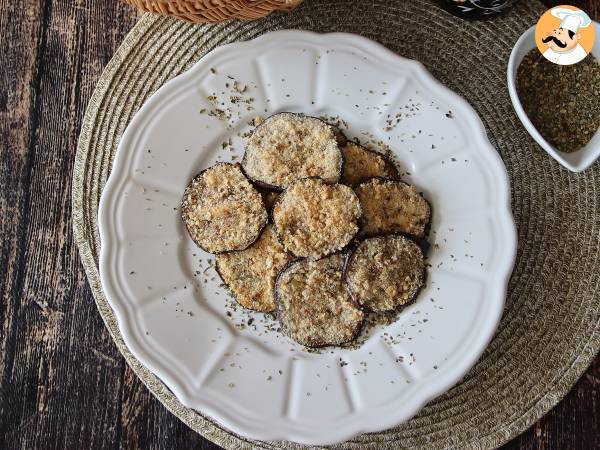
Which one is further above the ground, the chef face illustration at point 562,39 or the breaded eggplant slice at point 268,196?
the chef face illustration at point 562,39

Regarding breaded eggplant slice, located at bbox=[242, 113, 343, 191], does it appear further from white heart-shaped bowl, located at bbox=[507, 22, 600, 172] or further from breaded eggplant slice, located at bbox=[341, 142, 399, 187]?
white heart-shaped bowl, located at bbox=[507, 22, 600, 172]

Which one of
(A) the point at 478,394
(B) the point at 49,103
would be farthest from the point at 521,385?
(B) the point at 49,103

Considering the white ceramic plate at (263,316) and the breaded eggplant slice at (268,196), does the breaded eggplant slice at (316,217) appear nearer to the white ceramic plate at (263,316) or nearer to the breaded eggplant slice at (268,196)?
the breaded eggplant slice at (268,196)

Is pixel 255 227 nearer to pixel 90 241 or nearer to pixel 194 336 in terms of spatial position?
pixel 194 336

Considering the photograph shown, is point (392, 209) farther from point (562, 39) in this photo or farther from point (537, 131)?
point (562, 39)

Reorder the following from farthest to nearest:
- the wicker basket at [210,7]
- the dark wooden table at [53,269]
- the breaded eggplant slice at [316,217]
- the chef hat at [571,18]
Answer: the dark wooden table at [53,269]
the chef hat at [571,18]
the breaded eggplant slice at [316,217]
the wicker basket at [210,7]

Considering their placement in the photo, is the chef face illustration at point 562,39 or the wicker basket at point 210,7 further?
the chef face illustration at point 562,39

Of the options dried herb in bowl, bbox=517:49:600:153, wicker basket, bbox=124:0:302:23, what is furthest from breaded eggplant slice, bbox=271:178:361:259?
dried herb in bowl, bbox=517:49:600:153

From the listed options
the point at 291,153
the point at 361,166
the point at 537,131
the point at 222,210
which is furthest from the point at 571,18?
the point at 222,210

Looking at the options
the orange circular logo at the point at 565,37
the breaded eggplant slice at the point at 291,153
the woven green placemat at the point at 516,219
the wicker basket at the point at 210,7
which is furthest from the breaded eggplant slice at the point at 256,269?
the orange circular logo at the point at 565,37
